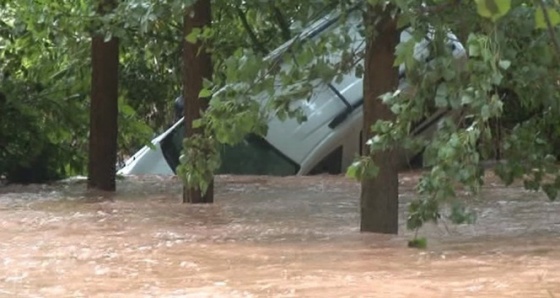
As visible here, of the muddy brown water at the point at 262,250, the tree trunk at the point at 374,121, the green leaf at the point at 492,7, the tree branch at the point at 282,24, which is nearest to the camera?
the green leaf at the point at 492,7

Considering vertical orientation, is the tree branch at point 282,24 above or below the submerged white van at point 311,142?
above

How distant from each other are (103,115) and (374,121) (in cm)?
551

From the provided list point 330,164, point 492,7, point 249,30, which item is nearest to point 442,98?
point 492,7

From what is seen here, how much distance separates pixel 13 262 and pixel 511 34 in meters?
3.00

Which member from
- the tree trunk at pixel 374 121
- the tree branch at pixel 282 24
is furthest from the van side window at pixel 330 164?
the tree trunk at pixel 374 121

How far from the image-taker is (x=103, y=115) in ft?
40.3

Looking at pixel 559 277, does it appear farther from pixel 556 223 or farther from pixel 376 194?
pixel 556 223

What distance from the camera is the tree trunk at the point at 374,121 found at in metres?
7.34

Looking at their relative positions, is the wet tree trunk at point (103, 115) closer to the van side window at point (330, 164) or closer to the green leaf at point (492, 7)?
the van side window at point (330, 164)

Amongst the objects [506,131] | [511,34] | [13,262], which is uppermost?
[511,34]

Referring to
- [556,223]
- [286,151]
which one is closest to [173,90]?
[286,151]

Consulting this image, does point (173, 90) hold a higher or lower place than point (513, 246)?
higher

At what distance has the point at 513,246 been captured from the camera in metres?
6.64

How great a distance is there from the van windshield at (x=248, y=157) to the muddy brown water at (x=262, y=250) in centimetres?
312
